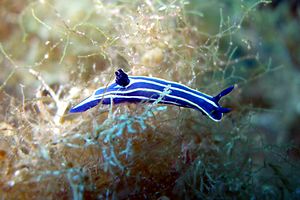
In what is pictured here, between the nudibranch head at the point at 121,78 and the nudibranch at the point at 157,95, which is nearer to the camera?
the nudibranch head at the point at 121,78

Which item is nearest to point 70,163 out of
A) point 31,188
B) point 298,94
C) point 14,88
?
point 31,188

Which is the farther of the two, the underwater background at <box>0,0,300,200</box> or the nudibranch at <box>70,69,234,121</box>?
the nudibranch at <box>70,69,234,121</box>

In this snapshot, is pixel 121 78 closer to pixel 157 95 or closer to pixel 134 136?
pixel 157 95

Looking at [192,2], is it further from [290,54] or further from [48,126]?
[48,126]

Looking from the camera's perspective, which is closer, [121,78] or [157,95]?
[121,78]

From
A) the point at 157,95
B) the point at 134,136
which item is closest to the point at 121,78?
the point at 157,95

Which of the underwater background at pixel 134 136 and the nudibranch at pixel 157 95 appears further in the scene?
the nudibranch at pixel 157 95

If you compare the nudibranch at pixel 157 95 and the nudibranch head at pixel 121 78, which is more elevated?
the nudibranch head at pixel 121 78

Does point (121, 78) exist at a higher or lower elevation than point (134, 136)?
higher
